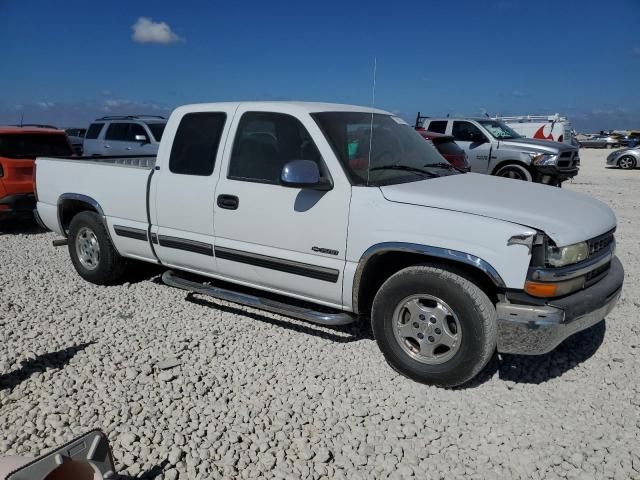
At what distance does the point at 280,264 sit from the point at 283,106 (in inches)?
50.0

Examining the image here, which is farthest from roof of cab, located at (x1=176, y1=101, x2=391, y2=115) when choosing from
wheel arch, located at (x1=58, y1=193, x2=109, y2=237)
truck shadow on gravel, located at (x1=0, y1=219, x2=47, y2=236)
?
truck shadow on gravel, located at (x1=0, y1=219, x2=47, y2=236)

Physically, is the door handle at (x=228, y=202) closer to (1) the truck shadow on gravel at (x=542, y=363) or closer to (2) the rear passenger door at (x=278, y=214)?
(2) the rear passenger door at (x=278, y=214)

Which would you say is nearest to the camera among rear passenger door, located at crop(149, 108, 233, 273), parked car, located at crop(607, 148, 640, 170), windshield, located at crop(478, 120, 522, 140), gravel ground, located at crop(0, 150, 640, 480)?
gravel ground, located at crop(0, 150, 640, 480)

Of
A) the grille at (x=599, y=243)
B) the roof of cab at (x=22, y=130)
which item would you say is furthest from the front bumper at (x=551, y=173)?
the roof of cab at (x=22, y=130)

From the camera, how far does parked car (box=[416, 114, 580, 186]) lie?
38.3 ft

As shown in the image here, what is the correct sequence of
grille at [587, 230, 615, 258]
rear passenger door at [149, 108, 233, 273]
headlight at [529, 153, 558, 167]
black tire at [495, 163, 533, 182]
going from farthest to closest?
black tire at [495, 163, 533, 182]
headlight at [529, 153, 558, 167]
rear passenger door at [149, 108, 233, 273]
grille at [587, 230, 615, 258]

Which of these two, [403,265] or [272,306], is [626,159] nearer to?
[403,265]

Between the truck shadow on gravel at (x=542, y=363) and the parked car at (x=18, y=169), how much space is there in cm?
705

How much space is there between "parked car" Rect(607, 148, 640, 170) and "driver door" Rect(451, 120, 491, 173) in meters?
12.9

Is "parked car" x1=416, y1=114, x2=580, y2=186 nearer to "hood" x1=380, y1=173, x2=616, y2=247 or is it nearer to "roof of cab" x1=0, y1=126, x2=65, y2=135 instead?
"hood" x1=380, y1=173, x2=616, y2=247

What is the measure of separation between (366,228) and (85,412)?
7.10 feet

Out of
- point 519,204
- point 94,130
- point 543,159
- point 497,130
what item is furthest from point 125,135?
point 519,204

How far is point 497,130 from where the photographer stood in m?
13.1

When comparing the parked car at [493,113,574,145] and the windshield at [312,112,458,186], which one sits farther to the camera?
the parked car at [493,113,574,145]
